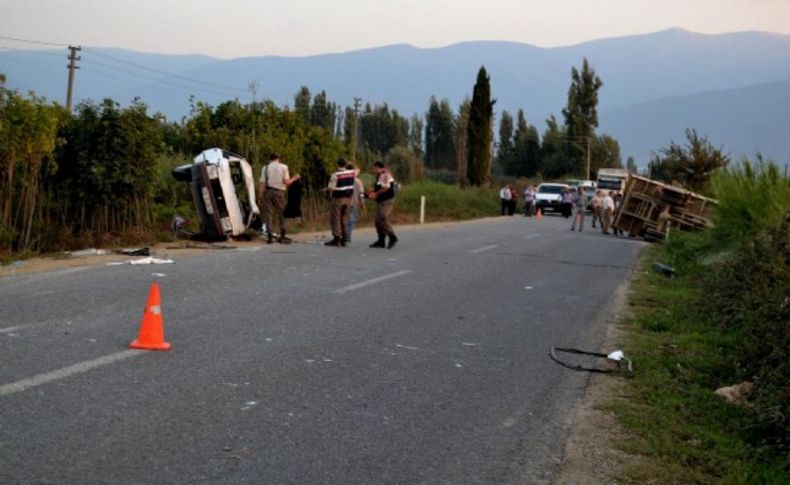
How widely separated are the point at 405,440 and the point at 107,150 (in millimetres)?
13641

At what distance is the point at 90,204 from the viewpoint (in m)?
18.0

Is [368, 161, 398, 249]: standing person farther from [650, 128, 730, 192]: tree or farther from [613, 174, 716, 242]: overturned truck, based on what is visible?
[650, 128, 730, 192]: tree

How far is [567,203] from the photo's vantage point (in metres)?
52.7

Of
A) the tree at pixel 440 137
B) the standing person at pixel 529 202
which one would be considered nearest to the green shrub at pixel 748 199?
the standing person at pixel 529 202

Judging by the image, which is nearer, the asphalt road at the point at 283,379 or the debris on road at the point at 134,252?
the asphalt road at the point at 283,379

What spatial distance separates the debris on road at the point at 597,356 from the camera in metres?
8.57

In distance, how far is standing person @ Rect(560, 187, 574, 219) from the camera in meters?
52.4

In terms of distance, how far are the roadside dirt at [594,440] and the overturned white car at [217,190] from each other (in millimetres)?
12396

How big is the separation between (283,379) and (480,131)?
178 ft

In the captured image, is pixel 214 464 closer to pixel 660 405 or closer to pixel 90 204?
pixel 660 405

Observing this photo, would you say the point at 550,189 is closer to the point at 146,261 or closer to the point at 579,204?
the point at 579,204

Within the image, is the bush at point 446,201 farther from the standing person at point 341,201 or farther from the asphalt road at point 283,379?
the asphalt road at point 283,379

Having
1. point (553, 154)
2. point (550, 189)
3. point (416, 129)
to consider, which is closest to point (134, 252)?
point (550, 189)

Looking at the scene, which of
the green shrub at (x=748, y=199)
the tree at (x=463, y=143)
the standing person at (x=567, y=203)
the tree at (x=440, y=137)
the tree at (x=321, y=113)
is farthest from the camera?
the tree at (x=440, y=137)
